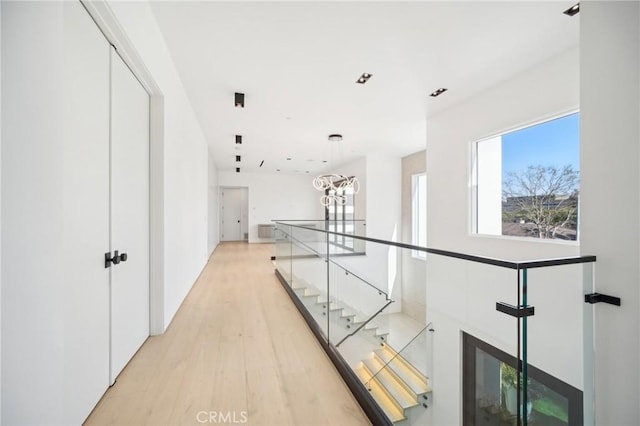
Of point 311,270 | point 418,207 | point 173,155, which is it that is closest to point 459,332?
point 311,270

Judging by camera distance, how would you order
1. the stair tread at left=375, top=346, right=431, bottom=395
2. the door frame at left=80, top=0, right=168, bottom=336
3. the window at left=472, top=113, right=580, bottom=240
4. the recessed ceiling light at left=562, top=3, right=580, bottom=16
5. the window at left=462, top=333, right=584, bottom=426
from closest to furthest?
the window at left=462, top=333, right=584, bottom=426 < the recessed ceiling light at left=562, top=3, right=580, bottom=16 < the stair tread at left=375, top=346, right=431, bottom=395 < the door frame at left=80, top=0, right=168, bottom=336 < the window at left=472, top=113, right=580, bottom=240

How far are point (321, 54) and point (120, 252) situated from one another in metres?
2.68

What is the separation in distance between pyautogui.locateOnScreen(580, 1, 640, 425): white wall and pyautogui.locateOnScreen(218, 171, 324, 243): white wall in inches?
416

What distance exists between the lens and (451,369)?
82.1 inches

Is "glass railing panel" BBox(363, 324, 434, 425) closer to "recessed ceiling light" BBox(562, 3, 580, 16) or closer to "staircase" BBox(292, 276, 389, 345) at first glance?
"staircase" BBox(292, 276, 389, 345)

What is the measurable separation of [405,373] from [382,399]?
0.71 meters

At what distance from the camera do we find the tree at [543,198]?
3.05 metres

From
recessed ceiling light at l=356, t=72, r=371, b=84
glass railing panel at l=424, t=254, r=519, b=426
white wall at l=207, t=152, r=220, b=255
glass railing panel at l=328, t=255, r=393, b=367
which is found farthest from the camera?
white wall at l=207, t=152, r=220, b=255

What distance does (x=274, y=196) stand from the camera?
11.8 m

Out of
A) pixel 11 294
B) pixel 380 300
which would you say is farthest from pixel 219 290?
pixel 11 294

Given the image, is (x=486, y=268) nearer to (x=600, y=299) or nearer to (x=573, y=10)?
(x=600, y=299)

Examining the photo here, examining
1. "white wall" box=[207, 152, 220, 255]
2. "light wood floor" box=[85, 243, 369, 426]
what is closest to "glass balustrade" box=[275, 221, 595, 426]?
"light wood floor" box=[85, 243, 369, 426]

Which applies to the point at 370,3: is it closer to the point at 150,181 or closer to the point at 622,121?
the point at 622,121

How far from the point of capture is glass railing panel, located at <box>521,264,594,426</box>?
1.29 m
